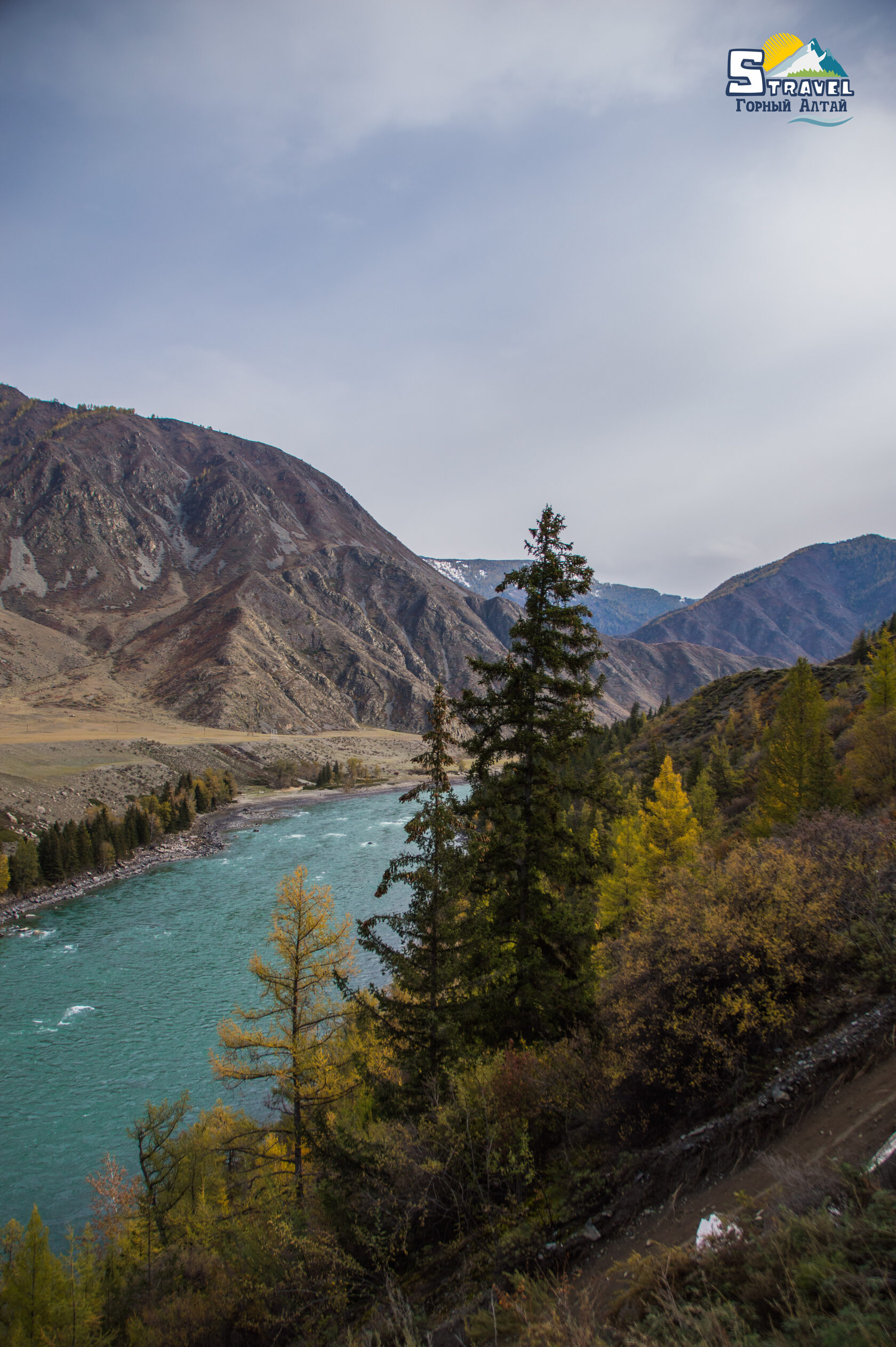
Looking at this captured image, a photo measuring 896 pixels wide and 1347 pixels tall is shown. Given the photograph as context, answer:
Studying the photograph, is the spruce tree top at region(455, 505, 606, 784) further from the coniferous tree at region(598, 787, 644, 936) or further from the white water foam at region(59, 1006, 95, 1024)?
the white water foam at region(59, 1006, 95, 1024)

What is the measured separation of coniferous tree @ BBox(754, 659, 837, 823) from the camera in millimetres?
21891

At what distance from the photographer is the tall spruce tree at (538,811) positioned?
1160 centimetres

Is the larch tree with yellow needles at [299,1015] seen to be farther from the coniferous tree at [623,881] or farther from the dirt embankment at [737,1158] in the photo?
the coniferous tree at [623,881]

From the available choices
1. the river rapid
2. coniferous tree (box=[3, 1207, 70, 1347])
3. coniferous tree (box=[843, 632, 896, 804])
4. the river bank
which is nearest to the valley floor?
the river bank

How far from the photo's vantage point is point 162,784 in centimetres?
8994

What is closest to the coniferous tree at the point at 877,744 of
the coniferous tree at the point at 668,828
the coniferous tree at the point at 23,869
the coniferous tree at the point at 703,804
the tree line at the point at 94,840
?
the coniferous tree at the point at 668,828

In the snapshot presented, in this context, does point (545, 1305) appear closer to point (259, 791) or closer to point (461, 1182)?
point (461, 1182)

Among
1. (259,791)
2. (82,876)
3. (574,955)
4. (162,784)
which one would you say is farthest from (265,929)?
(259,791)

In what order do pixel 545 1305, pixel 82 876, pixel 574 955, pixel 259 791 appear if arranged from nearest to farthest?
pixel 545 1305 → pixel 574 955 → pixel 82 876 → pixel 259 791

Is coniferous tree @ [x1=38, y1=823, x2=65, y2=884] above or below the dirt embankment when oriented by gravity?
below

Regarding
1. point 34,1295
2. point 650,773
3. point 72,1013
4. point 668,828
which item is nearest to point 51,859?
point 72,1013

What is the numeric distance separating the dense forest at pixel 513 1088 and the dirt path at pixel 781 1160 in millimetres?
601

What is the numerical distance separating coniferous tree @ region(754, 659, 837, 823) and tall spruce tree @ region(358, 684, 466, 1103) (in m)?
15.9

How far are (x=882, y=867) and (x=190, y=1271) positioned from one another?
16.2 metres
